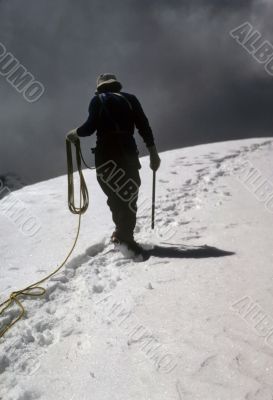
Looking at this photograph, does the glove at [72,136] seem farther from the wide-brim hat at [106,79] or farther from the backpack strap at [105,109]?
the wide-brim hat at [106,79]

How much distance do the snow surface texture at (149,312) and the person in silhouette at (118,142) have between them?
587 mm

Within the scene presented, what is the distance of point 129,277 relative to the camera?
3.90m

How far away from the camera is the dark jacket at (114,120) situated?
4.25 m

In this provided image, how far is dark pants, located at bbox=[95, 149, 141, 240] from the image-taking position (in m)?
4.45

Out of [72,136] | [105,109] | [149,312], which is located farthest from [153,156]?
[149,312]

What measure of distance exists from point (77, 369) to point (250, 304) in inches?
57.4

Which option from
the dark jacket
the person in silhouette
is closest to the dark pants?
the person in silhouette

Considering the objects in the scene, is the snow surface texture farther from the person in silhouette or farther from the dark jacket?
the dark jacket

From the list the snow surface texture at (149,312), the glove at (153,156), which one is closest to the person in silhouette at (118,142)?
the glove at (153,156)

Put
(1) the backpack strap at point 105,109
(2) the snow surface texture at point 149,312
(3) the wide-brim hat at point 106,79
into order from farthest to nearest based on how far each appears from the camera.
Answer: (3) the wide-brim hat at point 106,79 → (1) the backpack strap at point 105,109 → (2) the snow surface texture at point 149,312

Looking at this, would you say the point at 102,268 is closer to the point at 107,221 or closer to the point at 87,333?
the point at 87,333

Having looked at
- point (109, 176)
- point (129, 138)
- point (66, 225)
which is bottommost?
point (66, 225)

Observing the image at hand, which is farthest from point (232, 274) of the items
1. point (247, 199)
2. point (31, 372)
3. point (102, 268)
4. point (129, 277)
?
point (247, 199)

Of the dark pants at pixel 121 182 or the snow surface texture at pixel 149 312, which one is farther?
the dark pants at pixel 121 182
